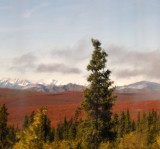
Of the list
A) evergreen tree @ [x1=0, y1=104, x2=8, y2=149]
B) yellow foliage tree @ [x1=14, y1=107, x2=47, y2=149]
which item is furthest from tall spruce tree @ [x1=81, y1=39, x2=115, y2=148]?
evergreen tree @ [x1=0, y1=104, x2=8, y2=149]

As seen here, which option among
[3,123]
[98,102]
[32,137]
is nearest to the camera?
[32,137]

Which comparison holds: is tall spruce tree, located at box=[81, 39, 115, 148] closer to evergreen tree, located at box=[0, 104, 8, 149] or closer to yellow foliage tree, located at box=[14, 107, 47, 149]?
yellow foliage tree, located at box=[14, 107, 47, 149]

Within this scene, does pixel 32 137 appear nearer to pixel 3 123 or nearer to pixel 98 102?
pixel 98 102

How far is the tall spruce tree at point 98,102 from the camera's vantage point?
152 feet

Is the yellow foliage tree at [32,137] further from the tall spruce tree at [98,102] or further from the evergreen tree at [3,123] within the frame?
the evergreen tree at [3,123]

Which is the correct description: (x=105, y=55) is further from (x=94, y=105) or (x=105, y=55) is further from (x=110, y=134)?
(x=110, y=134)

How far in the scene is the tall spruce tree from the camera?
46406 mm

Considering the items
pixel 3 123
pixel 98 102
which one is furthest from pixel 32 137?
pixel 3 123

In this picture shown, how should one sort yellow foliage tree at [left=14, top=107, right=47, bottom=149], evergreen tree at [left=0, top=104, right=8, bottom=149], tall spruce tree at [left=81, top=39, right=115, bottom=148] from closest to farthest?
yellow foliage tree at [left=14, top=107, right=47, bottom=149] < tall spruce tree at [left=81, top=39, right=115, bottom=148] < evergreen tree at [left=0, top=104, right=8, bottom=149]

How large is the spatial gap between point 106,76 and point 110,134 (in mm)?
7329

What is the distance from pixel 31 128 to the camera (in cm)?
3738

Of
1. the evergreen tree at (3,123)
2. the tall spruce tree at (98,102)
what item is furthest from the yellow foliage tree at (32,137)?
the evergreen tree at (3,123)

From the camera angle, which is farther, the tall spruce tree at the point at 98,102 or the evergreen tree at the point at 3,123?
the evergreen tree at the point at 3,123

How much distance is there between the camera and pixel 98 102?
4666 cm
